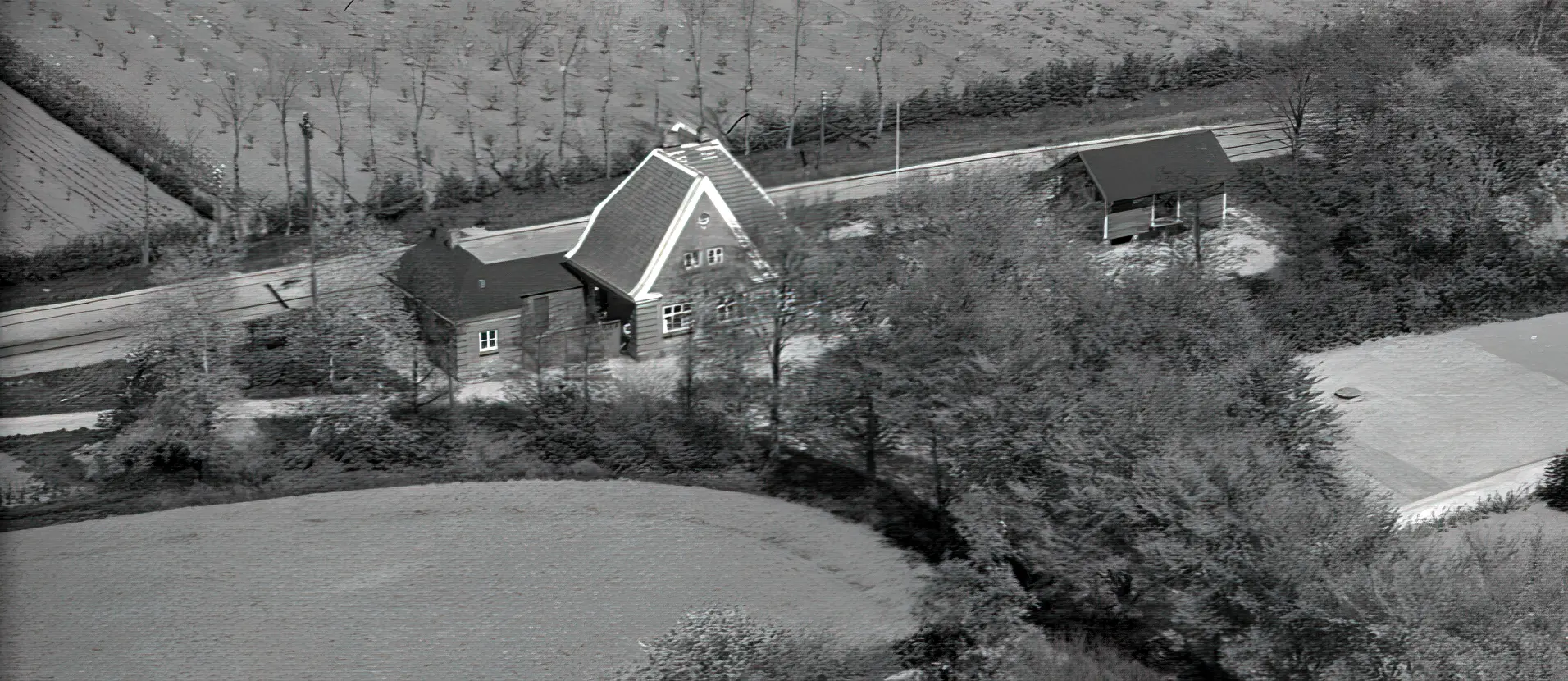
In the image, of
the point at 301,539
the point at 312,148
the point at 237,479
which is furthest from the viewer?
the point at 312,148

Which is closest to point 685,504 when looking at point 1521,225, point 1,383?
point 1,383

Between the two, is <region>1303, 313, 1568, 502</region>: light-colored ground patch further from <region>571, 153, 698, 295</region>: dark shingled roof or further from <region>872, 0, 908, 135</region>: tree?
<region>872, 0, 908, 135</region>: tree

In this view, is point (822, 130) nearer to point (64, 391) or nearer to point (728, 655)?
point (64, 391)

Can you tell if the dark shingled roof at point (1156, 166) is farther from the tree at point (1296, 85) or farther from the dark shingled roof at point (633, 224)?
the dark shingled roof at point (633, 224)

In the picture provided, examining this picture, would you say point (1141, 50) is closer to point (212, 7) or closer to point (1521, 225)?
point (1521, 225)

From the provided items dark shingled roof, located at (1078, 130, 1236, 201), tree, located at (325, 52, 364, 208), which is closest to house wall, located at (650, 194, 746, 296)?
tree, located at (325, 52, 364, 208)

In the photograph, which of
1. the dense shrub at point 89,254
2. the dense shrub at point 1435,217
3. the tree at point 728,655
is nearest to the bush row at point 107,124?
the dense shrub at point 89,254

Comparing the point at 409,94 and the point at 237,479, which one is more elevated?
the point at 409,94
